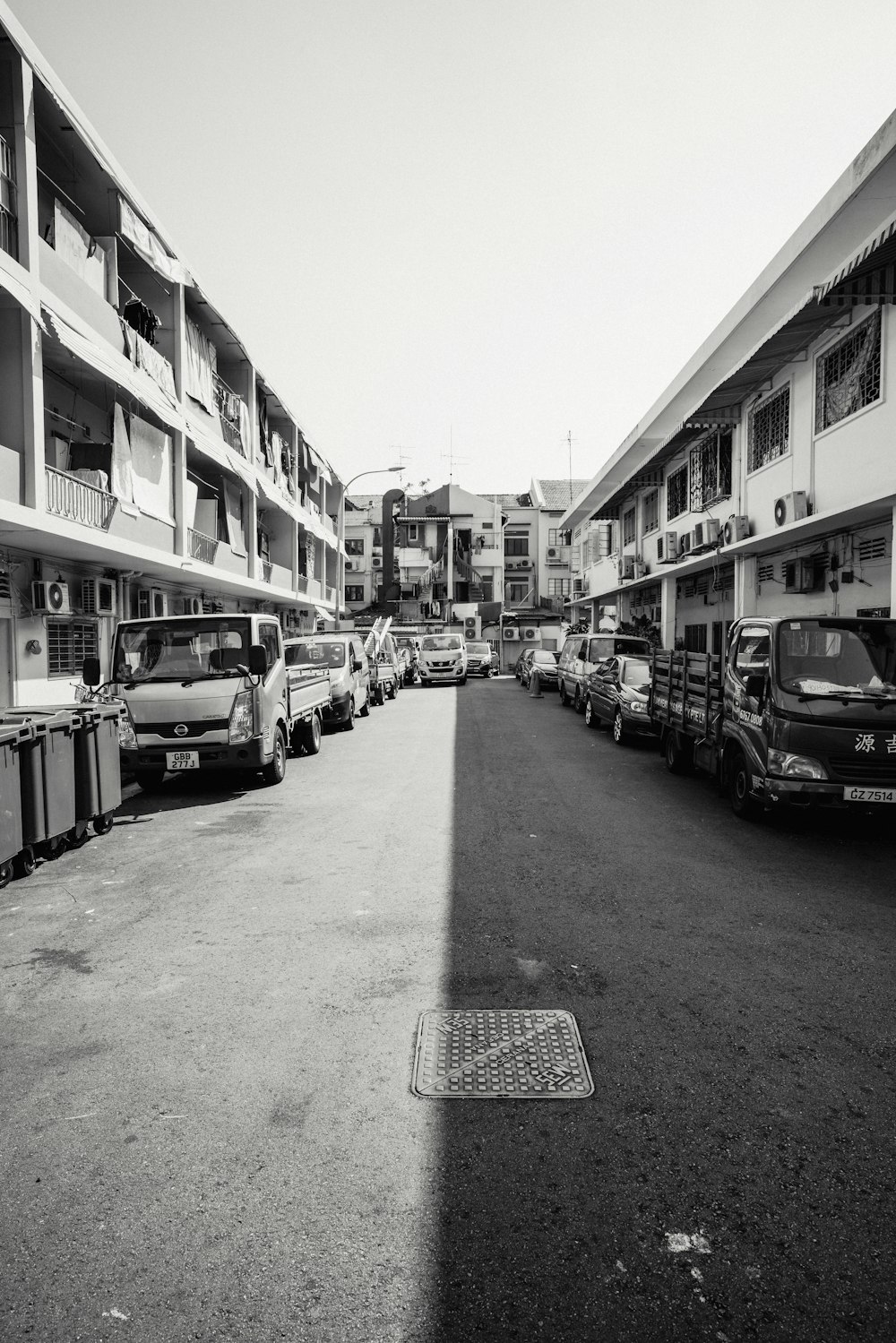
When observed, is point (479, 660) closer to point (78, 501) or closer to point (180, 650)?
point (78, 501)

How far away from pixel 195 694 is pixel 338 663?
7.12m

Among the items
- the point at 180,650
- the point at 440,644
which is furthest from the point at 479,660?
the point at 180,650

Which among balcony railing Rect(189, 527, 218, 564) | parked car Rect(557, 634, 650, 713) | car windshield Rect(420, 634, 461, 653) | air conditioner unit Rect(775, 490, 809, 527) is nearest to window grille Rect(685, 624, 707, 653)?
parked car Rect(557, 634, 650, 713)

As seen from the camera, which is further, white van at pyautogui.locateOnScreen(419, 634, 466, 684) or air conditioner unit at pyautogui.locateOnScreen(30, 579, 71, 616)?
white van at pyautogui.locateOnScreen(419, 634, 466, 684)

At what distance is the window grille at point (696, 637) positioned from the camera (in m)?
20.1

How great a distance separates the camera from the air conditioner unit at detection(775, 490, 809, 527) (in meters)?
12.7

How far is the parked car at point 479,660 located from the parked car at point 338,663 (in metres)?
20.0

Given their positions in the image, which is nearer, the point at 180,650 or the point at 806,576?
the point at 180,650

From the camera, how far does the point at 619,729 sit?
13414 mm

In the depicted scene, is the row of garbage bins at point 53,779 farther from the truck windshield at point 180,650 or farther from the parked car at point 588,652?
the parked car at point 588,652

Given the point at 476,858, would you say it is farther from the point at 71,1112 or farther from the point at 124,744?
the point at 124,744

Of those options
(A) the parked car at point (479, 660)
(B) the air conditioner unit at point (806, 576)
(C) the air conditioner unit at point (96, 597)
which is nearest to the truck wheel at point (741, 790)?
(B) the air conditioner unit at point (806, 576)

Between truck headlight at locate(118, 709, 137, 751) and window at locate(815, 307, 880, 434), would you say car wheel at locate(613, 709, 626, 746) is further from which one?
truck headlight at locate(118, 709, 137, 751)

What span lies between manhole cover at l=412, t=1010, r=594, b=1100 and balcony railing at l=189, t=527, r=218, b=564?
15.4 m
